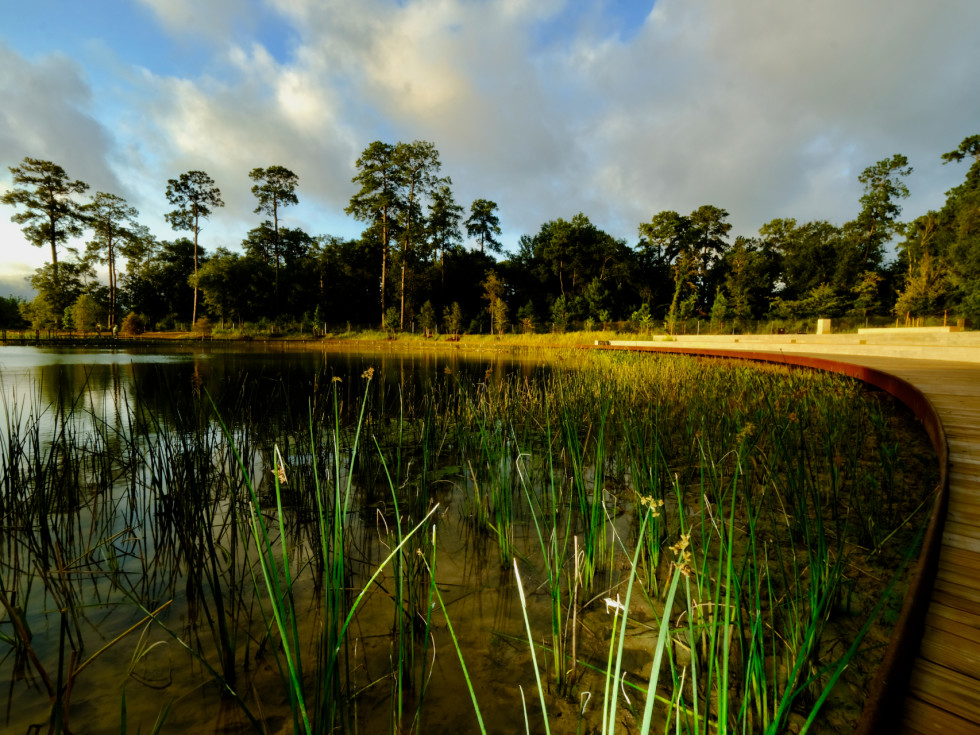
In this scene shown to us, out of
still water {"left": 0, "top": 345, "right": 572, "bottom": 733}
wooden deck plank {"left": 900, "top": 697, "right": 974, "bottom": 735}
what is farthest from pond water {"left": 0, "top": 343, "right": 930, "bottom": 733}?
wooden deck plank {"left": 900, "top": 697, "right": 974, "bottom": 735}

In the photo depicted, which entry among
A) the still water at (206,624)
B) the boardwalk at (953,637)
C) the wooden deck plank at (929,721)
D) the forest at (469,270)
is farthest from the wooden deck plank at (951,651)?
the forest at (469,270)

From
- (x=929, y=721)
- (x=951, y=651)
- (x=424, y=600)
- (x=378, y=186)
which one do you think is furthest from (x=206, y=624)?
(x=378, y=186)

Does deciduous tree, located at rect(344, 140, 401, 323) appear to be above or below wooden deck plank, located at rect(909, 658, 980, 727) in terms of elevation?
above

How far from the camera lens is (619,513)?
269 cm

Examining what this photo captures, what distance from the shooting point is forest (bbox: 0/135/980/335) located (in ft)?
91.3

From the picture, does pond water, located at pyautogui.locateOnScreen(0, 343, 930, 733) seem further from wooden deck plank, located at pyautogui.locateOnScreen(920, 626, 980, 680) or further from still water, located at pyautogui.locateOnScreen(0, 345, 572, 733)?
wooden deck plank, located at pyautogui.locateOnScreen(920, 626, 980, 680)

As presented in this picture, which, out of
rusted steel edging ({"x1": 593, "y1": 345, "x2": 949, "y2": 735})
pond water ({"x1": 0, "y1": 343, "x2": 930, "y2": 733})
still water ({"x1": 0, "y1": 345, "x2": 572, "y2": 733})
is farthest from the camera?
still water ({"x1": 0, "y1": 345, "x2": 572, "y2": 733})

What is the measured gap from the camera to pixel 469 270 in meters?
38.2

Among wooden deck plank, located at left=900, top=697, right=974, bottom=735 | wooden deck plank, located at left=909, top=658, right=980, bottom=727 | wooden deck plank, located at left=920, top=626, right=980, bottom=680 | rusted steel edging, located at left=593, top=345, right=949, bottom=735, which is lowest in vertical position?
wooden deck plank, located at left=900, top=697, right=974, bottom=735

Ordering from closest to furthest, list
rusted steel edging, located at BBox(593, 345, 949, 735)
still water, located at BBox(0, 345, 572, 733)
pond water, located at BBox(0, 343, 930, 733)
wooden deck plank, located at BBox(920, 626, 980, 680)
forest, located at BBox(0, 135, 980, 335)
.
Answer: rusted steel edging, located at BBox(593, 345, 949, 735), wooden deck plank, located at BBox(920, 626, 980, 680), pond water, located at BBox(0, 343, 930, 733), still water, located at BBox(0, 345, 572, 733), forest, located at BBox(0, 135, 980, 335)

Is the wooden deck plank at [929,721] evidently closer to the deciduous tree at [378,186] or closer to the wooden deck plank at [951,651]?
the wooden deck plank at [951,651]

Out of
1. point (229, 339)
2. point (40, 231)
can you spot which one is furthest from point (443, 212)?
point (40, 231)

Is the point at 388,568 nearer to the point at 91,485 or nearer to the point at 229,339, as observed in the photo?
the point at 91,485

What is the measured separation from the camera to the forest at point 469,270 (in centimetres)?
2783
